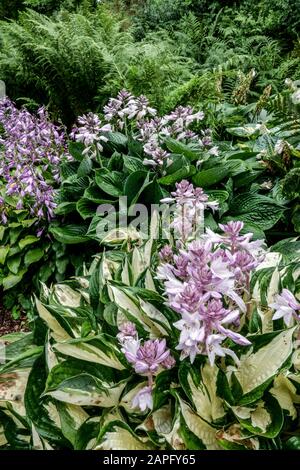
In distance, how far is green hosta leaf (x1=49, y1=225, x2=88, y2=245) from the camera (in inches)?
117

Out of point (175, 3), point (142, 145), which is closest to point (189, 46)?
point (175, 3)

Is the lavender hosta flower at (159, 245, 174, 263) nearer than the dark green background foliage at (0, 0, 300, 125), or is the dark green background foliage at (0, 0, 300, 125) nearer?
the lavender hosta flower at (159, 245, 174, 263)

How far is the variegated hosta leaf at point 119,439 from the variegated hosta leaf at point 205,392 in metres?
0.19

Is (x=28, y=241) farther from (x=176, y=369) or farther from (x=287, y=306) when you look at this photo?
(x=287, y=306)

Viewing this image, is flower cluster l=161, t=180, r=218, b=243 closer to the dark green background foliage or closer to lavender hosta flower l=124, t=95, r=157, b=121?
lavender hosta flower l=124, t=95, r=157, b=121

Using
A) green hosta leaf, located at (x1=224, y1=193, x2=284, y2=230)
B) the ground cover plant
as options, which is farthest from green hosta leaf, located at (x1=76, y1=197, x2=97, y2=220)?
green hosta leaf, located at (x1=224, y1=193, x2=284, y2=230)

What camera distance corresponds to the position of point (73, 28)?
494 cm

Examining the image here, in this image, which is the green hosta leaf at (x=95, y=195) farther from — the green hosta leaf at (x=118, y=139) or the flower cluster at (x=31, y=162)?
the green hosta leaf at (x=118, y=139)

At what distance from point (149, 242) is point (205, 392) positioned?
75 centimetres

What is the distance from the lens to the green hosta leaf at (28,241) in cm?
315

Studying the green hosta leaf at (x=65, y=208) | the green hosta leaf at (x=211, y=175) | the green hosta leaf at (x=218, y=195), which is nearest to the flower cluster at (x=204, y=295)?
the green hosta leaf at (x=218, y=195)

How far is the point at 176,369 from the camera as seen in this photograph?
1.44 meters

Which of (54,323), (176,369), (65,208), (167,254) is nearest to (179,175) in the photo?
(65,208)

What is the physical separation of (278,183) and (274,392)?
1906 millimetres
